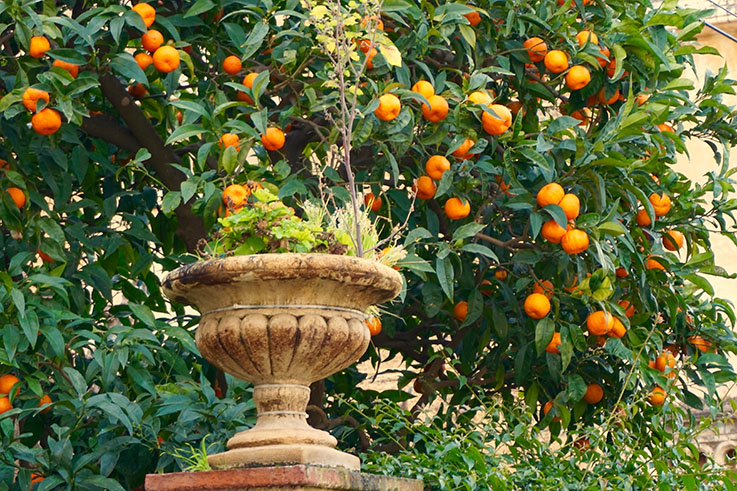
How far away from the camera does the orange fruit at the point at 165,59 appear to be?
3395 mm

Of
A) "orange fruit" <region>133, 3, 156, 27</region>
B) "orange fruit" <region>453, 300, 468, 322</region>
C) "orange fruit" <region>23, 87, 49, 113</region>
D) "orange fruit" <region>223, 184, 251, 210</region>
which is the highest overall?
"orange fruit" <region>133, 3, 156, 27</region>

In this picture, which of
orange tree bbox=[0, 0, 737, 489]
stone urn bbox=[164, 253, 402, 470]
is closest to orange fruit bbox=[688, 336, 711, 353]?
orange tree bbox=[0, 0, 737, 489]

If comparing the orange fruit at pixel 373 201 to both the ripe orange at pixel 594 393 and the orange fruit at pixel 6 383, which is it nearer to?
the ripe orange at pixel 594 393

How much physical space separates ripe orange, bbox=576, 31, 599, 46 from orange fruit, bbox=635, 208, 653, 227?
27.0 inches

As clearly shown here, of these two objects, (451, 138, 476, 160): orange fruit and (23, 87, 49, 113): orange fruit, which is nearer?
(23, 87, 49, 113): orange fruit

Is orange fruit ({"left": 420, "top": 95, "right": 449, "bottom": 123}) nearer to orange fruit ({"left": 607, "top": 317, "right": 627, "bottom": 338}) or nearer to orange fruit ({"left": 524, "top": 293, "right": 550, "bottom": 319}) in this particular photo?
orange fruit ({"left": 524, "top": 293, "right": 550, "bottom": 319})

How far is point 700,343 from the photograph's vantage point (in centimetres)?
429

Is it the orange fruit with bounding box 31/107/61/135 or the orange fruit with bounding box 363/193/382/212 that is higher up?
the orange fruit with bounding box 31/107/61/135

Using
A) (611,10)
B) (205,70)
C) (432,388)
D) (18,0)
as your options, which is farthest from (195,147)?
(611,10)

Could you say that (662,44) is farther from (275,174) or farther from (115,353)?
(115,353)

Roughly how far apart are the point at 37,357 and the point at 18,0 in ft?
3.65

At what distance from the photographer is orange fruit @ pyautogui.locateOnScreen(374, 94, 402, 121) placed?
3.20 metres

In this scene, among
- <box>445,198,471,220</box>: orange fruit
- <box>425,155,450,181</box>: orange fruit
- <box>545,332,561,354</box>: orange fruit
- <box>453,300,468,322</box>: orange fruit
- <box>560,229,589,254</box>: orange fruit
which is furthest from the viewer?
<box>453,300,468,322</box>: orange fruit

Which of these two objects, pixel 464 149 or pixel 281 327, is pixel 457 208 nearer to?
pixel 464 149
